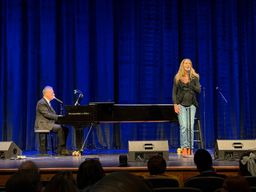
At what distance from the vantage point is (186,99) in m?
9.11

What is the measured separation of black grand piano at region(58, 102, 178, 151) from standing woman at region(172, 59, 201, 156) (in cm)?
62

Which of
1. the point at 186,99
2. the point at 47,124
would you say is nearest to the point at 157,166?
the point at 186,99

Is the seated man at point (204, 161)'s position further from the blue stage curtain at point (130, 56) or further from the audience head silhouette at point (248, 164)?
the blue stage curtain at point (130, 56)

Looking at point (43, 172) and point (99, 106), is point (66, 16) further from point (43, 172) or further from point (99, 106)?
point (43, 172)

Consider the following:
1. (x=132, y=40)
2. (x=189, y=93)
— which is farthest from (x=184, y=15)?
(x=189, y=93)

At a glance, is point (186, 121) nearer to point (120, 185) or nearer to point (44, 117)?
point (44, 117)

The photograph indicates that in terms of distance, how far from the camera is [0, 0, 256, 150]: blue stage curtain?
12.2 m

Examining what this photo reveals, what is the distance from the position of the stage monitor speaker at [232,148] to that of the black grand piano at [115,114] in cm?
198

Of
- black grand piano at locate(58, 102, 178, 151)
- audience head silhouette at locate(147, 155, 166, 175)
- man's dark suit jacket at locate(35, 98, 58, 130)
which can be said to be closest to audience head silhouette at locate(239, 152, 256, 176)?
audience head silhouette at locate(147, 155, 166, 175)

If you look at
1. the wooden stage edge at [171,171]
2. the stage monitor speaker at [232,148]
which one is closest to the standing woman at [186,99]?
the stage monitor speaker at [232,148]

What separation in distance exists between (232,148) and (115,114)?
279 cm

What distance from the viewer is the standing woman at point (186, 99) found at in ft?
29.9

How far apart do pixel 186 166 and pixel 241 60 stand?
259 inches

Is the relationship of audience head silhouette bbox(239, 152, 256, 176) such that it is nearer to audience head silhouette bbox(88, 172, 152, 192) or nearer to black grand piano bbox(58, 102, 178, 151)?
audience head silhouette bbox(88, 172, 152, 192)
